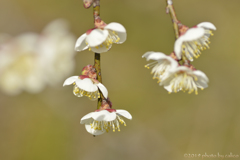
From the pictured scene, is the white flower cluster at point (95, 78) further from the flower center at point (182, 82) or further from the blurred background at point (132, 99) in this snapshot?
the blurred background at point (132, 99)

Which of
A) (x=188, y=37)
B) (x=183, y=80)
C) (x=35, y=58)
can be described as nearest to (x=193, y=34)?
(x=188, y=37)

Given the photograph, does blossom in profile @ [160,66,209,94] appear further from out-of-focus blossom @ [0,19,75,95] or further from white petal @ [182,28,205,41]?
out-of-focus blossom @ [0,19,75,95]

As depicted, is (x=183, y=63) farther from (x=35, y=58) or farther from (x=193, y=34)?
(x=35, y=58)

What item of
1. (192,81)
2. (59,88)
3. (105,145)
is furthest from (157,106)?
(192,81)

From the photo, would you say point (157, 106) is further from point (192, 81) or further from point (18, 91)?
point (192, 81)

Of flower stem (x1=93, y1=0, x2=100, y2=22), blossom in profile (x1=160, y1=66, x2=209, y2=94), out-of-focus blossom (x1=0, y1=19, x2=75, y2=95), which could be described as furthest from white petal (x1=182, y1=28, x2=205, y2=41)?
out-of-focus blossom (x1=0, y1=19, x2=75, y2=95)
